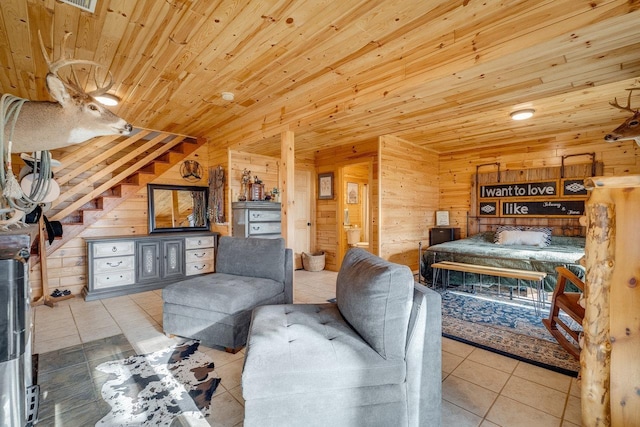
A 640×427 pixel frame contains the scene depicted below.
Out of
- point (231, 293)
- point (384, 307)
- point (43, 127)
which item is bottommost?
point (231, 293)

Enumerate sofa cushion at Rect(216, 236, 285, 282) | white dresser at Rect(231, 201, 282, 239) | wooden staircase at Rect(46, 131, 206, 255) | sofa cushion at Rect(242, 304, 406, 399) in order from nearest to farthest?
sofa cushion at Rect(242, 304, 406, 399) → sofa cushion at Rect(216, 236, 285, 282) → wooden staircase at Rect(46, 131, 206, 255) → white dresser at Rect(231, 201, 282, 239)

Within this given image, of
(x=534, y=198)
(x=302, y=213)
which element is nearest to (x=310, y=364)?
(x=302, y=213)

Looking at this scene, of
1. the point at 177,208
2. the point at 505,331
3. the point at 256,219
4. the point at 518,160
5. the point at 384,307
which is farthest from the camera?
the point at 518,160

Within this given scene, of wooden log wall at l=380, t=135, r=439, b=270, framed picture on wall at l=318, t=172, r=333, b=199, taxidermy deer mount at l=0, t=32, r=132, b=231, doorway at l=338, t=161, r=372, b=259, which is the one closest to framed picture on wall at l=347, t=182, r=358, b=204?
doorway at l=338, t=161, r=372, b=259

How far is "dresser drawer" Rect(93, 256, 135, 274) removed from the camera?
155 inches

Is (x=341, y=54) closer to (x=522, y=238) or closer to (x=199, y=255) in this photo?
(x=199, y=255)

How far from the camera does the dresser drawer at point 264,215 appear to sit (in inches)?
188

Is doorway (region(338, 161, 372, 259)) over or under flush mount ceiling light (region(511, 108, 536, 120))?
under

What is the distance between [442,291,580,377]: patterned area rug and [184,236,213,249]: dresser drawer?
377cm

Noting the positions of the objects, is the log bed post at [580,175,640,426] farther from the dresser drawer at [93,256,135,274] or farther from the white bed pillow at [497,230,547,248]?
the dresser drawer at [93,256,135,274]

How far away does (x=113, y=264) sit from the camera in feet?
13.3

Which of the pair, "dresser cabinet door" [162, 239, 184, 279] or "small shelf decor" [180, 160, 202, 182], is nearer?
"dresser cabinet door" [162, 239, 184, 279]

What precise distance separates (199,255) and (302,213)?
7.35ft

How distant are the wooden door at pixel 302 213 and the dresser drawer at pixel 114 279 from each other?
2.91 meters
